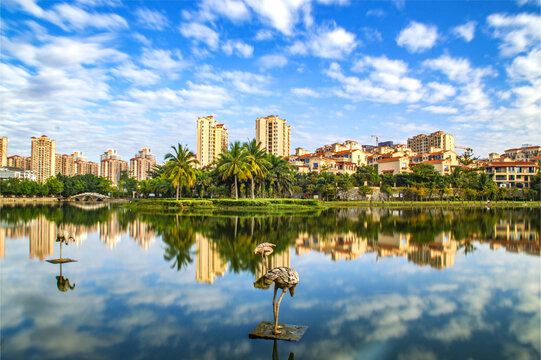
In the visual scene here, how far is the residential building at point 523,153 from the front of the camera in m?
132

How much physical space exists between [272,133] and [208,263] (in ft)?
425

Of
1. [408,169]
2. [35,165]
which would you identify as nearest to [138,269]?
[408,169]

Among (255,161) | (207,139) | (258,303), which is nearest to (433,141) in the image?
(207,139)

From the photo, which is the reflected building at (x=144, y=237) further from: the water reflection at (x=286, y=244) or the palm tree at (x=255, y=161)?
the palm tree at (x=255, y=161)

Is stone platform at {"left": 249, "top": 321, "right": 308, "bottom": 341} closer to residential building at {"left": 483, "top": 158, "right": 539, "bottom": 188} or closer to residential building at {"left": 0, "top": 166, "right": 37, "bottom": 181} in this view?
residential building at {"left": 483, "top": 158, "right": 539, "bottom": 188}

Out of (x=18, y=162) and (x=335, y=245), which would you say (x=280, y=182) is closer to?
(x=335, y=245)

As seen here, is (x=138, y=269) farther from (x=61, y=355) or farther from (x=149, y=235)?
(x=149, y=235)

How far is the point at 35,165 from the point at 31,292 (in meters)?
176

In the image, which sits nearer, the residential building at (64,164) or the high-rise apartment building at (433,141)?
the high-rise apartment building at (433,141)

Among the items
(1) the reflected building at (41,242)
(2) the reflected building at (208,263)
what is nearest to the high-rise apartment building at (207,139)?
(1) the reflected building at (41,242)

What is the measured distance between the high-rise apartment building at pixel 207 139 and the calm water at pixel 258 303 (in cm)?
11650

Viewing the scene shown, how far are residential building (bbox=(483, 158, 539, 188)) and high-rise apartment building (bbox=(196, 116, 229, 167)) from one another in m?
88.0

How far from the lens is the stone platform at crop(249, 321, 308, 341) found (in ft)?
23.6

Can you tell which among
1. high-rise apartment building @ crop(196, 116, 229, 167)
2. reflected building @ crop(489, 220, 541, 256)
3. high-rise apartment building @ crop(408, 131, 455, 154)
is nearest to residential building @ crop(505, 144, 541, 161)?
high-rise apartment building @ crop(408, 131, 455, 154)
